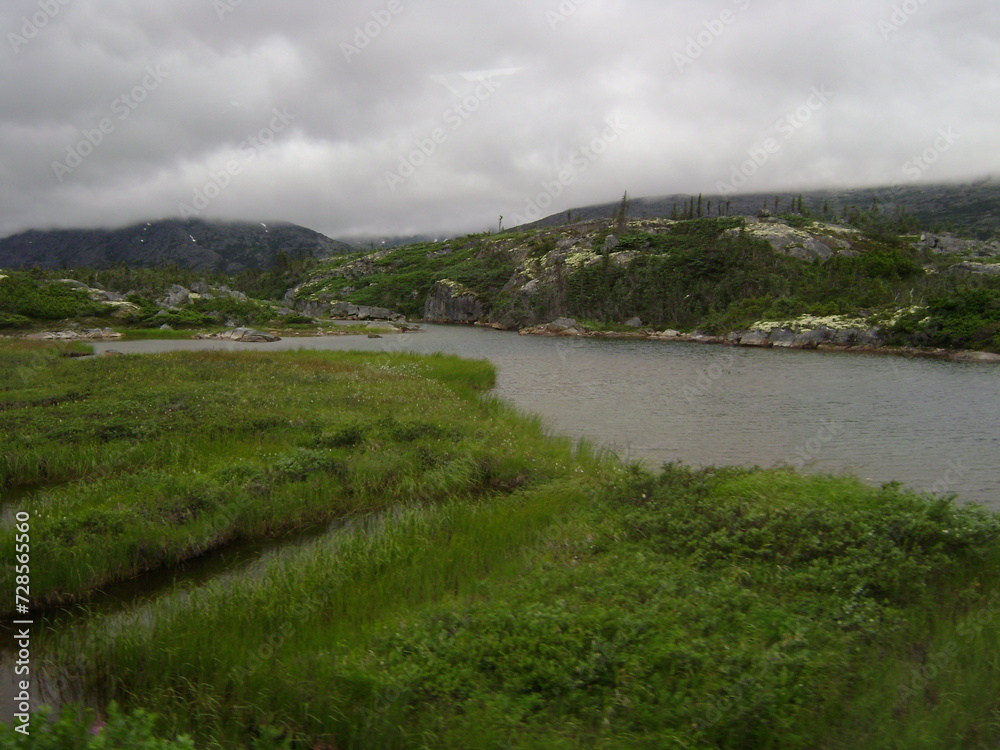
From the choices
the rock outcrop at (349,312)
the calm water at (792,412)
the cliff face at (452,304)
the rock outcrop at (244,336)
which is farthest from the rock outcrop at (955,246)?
the rock outcrop at (244,336)

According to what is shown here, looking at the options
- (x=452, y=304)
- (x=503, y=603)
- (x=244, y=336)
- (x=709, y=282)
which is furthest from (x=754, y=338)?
(x=452, y=304)

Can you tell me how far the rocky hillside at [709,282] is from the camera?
76625 millimetres

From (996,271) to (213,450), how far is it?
513 feet

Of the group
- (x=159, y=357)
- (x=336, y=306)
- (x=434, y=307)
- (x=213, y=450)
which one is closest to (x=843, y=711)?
(x=213, y=450)

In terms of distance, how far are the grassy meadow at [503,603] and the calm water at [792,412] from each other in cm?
744

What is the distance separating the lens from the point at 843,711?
565 centimetres

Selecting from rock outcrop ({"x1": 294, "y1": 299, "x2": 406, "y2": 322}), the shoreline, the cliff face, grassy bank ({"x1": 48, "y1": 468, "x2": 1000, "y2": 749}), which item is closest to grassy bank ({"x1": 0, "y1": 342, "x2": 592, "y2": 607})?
grassy bank ({"x1": 48, "y1": 468, "x2": 1000, "y2": 749})

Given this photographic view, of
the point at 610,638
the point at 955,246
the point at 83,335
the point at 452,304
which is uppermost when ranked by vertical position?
the point at 955,246

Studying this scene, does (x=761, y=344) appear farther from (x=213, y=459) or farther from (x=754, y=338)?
(x=213, y=459)

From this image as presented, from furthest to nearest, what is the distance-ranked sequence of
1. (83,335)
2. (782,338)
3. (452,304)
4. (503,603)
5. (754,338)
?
(452,304)
(754,338)
(782,338)
(83,335)
(503,603)

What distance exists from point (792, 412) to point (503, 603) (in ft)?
83.8

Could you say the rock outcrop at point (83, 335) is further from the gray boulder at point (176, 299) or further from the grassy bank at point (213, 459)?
the grassy bank at point (213, 459)

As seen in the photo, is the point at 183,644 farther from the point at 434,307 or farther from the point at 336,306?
the point at 336,306

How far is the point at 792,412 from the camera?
2873 centimetres
